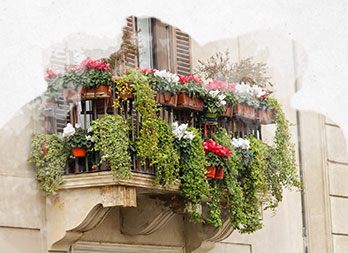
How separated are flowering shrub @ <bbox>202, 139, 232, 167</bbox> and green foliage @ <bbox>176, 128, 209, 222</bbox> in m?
0.24

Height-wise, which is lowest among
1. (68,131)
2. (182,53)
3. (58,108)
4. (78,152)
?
(78,152)

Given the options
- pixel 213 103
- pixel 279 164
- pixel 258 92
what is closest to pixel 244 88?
pixel 258 92

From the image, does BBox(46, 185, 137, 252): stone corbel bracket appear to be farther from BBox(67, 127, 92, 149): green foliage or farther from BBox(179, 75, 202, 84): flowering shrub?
BBox(179, 75, 202, 84): flowering shrub

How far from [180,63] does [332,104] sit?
412 cm

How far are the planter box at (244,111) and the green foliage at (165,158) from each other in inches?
54.4

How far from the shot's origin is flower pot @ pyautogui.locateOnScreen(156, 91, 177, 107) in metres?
12.0

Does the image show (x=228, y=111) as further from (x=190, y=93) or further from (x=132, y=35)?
(x=132, y=35)

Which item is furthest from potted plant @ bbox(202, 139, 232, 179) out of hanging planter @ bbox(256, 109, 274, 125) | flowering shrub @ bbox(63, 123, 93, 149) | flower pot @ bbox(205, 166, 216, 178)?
flowering shrub @ bbox(63, 123, 93, 149)

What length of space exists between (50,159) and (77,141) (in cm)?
38

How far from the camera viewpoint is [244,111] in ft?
43.2

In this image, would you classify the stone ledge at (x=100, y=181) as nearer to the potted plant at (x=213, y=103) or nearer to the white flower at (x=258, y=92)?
the potted plant at (x=213, y=103)

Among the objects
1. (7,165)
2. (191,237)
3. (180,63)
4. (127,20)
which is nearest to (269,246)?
(191,237)

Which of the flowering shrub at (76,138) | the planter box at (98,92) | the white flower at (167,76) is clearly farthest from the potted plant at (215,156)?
the flowering shrub at (76,138)

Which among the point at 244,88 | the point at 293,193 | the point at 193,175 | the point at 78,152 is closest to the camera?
the point at 78,152
